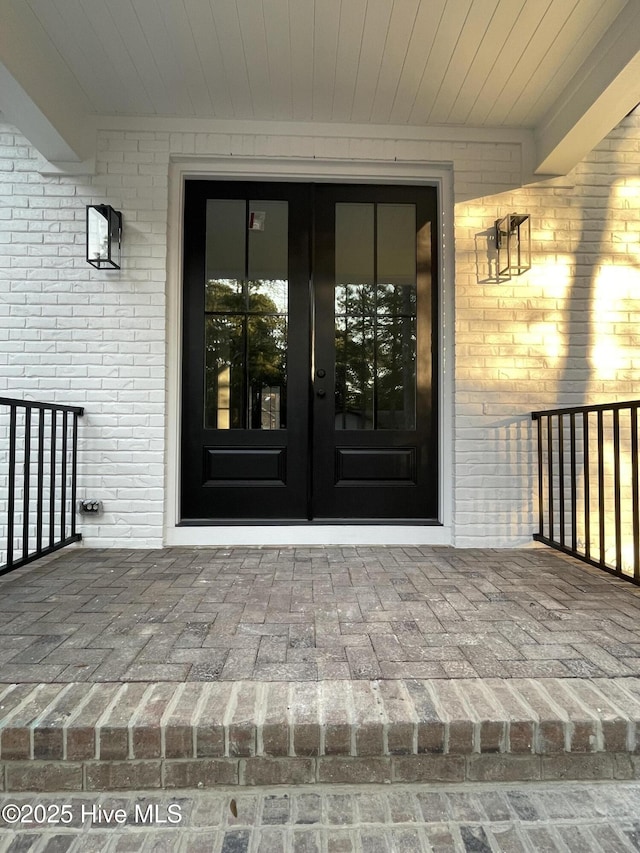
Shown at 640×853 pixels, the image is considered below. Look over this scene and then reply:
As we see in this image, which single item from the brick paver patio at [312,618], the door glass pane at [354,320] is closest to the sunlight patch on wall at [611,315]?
the brick paver patio at [312,618]

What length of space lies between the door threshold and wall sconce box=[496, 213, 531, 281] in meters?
1.57

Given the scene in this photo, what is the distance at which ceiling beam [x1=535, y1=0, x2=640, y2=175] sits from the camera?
1919 millimetres

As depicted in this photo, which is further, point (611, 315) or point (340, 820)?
point (611, 315)


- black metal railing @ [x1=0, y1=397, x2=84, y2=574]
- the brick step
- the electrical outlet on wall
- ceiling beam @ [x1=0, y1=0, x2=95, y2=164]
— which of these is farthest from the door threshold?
ceiling beam @ [x1=0, y1=0, x2=95, y2=164]

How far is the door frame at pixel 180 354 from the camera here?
103 inches

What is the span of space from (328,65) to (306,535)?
2475 mm

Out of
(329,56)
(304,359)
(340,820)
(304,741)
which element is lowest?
(340,820)

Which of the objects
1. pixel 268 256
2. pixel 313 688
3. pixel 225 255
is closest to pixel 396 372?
pixel 268 256

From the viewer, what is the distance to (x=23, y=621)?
1560mm

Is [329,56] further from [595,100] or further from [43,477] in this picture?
[43,477]

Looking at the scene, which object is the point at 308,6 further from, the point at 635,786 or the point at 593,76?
the point at 635,786

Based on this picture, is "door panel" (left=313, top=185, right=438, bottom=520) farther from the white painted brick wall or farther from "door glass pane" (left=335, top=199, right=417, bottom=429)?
the white painted brick wall

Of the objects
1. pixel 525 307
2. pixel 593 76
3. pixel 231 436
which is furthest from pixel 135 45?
pixel 525 307

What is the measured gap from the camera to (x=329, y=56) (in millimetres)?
2141
